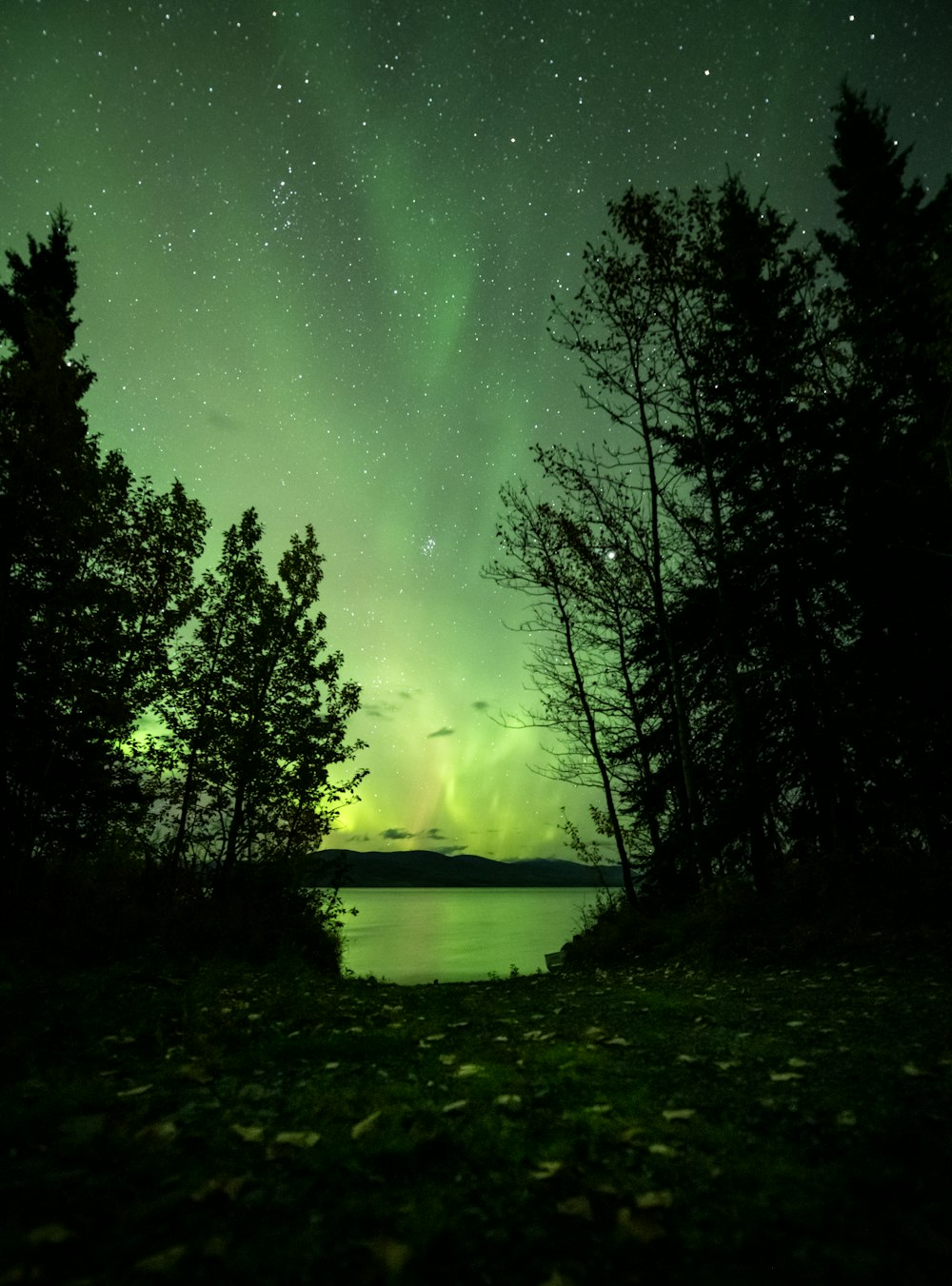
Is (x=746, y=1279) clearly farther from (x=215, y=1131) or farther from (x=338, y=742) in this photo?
(x=338, y=742)

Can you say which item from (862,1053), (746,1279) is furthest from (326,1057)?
(862,1053)

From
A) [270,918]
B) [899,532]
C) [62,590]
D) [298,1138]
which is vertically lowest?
[298,1138]

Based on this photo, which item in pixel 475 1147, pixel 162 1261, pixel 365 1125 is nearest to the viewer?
pixel 162 1261

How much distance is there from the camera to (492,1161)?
2.91m

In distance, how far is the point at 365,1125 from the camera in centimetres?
325

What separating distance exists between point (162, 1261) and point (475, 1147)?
5.09 feet

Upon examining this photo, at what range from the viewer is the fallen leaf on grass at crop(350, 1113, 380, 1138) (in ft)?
10.4

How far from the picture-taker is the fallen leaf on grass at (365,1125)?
3164mm

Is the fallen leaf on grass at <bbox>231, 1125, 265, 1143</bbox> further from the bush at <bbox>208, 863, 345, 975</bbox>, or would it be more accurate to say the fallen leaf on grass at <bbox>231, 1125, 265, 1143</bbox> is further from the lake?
the lake

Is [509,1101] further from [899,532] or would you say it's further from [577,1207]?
[899,532]

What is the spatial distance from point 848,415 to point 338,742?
45.5ft

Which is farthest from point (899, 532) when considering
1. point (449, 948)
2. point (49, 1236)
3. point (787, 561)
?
point (449, 948)

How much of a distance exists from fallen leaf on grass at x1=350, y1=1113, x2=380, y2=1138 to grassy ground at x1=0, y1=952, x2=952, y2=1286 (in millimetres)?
15

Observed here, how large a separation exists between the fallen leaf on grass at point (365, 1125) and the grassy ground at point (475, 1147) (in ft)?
0.05
